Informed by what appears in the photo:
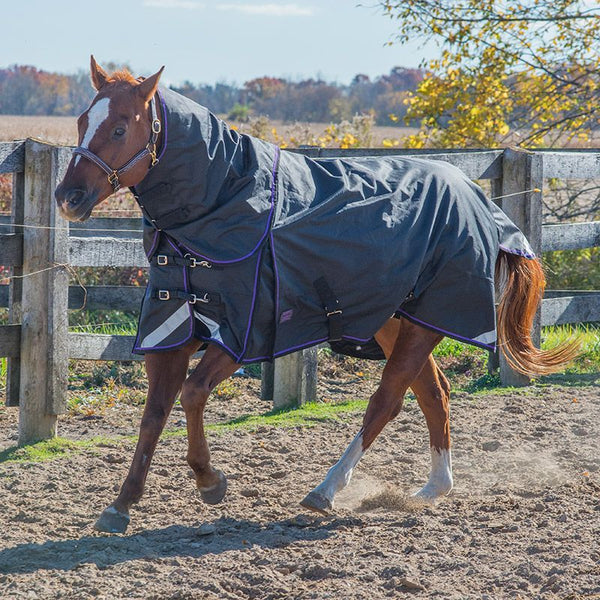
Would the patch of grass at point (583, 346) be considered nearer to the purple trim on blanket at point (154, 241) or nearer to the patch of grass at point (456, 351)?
the patch of grass at point (456, 351)

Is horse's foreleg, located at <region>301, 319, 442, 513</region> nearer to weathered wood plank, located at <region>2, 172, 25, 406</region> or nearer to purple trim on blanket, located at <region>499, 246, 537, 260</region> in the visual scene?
purple trim on blanket, located at <region>499, 246, 537, 260</region>

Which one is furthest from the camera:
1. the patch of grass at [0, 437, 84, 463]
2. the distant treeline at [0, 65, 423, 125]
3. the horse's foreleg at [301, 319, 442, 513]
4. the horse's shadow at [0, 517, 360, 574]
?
the distant treeline at [0, 65, 423, 125]

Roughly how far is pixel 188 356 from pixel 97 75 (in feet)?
3.96

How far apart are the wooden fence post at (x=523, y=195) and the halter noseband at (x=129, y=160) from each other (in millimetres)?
3826

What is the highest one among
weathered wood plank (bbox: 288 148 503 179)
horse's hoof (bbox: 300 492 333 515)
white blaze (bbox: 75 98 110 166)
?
weathered wood plank (bbox: 288 148 503 179)

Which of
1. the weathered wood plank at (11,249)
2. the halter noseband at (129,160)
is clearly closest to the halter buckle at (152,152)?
the halter noseband at (129,160)

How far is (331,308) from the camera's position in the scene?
4.08 meters

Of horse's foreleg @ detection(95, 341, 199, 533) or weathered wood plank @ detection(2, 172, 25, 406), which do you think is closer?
horse's foreleg @ detection(95, 341, 199, 533)

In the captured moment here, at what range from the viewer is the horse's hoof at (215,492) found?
160 inches

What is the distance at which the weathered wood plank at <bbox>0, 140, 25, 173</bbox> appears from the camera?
4.97 m

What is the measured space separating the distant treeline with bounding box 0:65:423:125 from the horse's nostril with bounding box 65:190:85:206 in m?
48.8

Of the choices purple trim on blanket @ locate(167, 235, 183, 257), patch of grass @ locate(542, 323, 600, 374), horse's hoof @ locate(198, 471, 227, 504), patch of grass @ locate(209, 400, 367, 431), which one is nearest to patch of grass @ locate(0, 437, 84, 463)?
patch of grass @ locate(209, 400, 367, 431)

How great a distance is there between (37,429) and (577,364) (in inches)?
176

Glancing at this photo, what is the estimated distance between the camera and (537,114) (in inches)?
426
